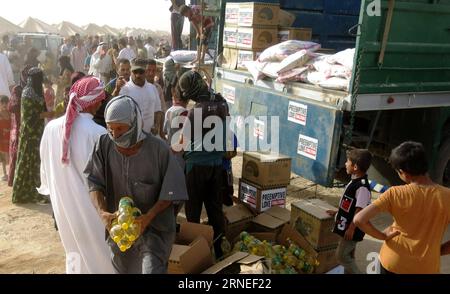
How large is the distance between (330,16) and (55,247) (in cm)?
471

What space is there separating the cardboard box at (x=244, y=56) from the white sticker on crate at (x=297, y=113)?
1172mm

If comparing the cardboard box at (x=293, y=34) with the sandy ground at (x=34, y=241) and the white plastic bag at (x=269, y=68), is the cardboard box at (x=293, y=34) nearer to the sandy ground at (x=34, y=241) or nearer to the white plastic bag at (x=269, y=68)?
the white plastic bag at (x=269, y=68)

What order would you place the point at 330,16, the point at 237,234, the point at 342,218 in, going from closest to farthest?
the point at 342,218 < the point at 237,234 < the point at 330,16

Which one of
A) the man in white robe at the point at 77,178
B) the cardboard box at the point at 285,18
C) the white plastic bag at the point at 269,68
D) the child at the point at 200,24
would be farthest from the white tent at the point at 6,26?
the man in white robe at the point at 77,178

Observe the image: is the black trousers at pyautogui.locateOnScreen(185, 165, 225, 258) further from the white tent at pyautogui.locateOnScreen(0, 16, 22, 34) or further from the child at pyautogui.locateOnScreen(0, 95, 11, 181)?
the white tent at pyautogui.locateOnScreen(0, 16, 22, 34)

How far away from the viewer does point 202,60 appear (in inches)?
277

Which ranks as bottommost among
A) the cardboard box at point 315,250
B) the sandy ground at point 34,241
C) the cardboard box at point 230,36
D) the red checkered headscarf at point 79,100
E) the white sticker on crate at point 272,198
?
the sandy ground at point 34,241

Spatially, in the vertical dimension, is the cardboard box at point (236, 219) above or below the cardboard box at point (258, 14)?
below

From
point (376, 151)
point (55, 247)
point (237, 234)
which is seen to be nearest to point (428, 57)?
point (376, 151)

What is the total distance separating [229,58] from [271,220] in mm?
2615

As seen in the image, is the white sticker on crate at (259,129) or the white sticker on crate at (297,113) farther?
the white sticker on crate at (259,129)

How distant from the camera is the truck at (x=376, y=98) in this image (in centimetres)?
384
